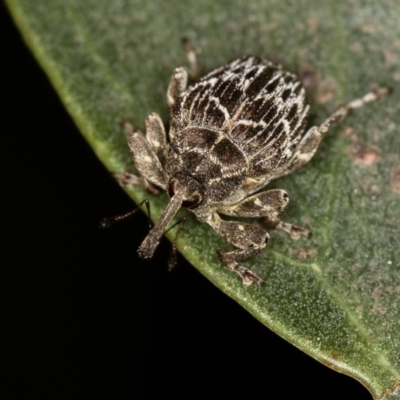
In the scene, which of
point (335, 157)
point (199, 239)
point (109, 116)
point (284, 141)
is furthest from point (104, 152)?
point (335, 157)

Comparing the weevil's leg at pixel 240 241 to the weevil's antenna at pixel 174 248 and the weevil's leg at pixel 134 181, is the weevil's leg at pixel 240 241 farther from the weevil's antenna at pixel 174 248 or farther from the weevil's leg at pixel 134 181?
the weevil's leg at pixel 134 181

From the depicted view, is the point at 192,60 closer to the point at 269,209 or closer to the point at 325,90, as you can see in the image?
the point at 325,90

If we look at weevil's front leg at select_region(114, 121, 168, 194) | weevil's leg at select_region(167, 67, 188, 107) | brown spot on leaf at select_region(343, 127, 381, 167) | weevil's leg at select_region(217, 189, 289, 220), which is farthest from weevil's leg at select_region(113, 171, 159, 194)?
brown spot on leaf at select_region(343, 127, 381, 167)

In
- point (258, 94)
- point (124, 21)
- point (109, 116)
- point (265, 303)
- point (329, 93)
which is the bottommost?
point (265, 303)

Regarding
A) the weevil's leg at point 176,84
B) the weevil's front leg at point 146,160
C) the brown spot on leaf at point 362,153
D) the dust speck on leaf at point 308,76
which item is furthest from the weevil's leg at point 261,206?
the dust speck on leaf at point 308,76

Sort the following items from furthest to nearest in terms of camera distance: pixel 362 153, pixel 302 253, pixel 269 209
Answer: pixel 362 153 < pixel 269 209 < pixel 302 253

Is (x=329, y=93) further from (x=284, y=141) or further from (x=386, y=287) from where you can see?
(x=386, y=287)

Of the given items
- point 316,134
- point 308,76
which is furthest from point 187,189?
point 308,76
